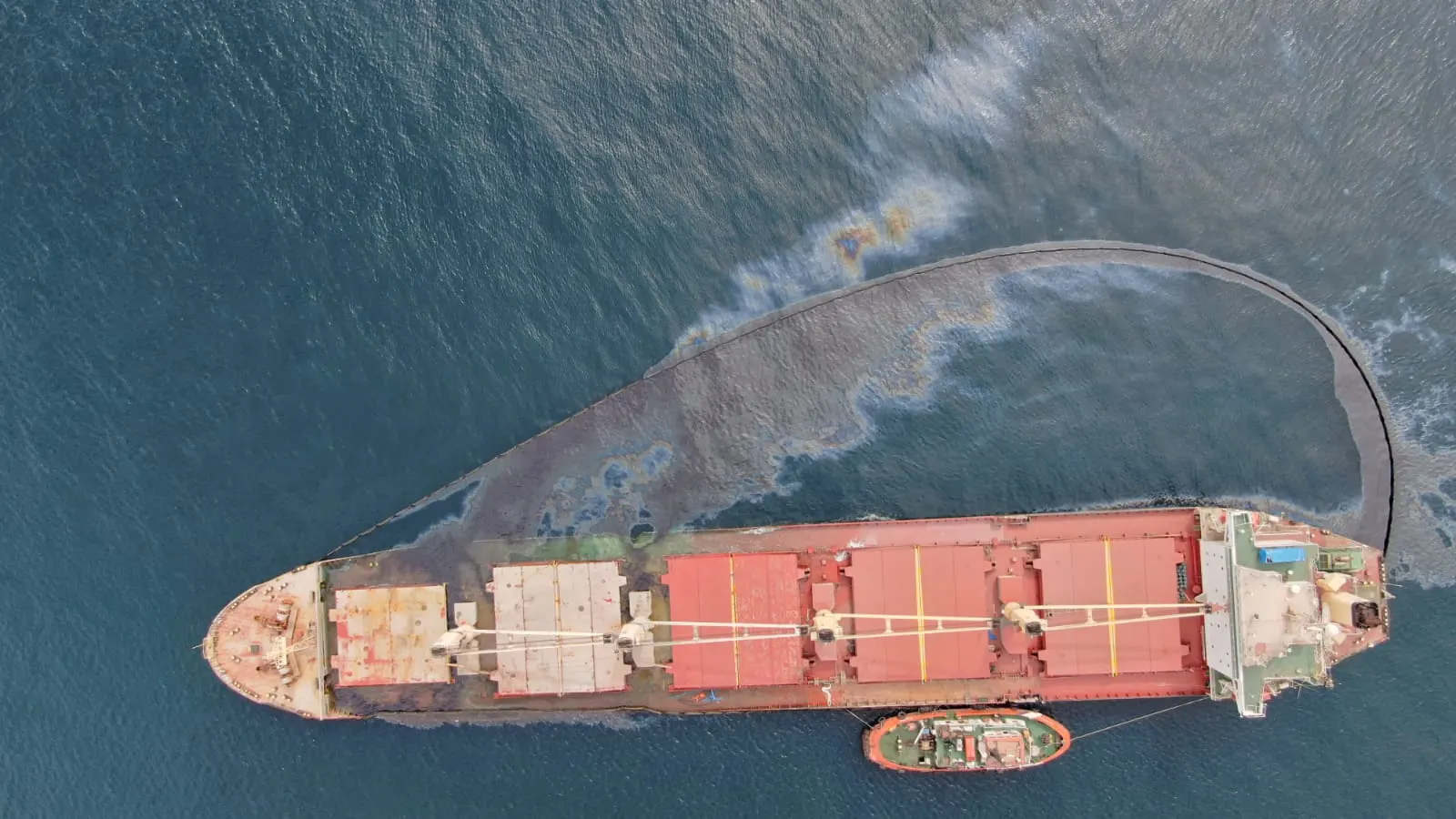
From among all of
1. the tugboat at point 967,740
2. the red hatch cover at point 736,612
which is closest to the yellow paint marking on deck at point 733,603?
the red hatch cover at point 736,612

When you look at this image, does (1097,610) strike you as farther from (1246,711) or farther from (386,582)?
(386,582)

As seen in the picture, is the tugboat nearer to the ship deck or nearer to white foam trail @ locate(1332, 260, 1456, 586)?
the ship deck

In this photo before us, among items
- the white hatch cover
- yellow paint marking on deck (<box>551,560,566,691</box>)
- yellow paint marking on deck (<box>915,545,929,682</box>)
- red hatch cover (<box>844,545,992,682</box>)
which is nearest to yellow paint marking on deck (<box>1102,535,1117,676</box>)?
red hatch cover (<box>844,545,992,682</box>)

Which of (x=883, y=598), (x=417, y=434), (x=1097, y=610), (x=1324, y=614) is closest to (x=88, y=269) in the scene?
(x=417, y=434)

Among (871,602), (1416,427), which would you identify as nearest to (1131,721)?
(871,602)

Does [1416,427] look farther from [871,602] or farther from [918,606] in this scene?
[871,602]
